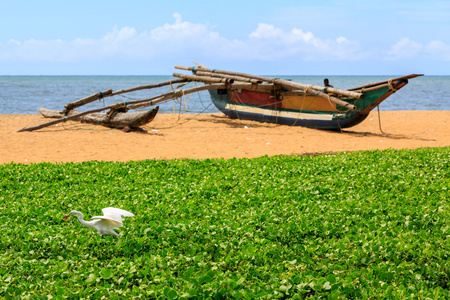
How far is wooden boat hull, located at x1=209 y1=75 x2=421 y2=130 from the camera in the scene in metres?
17.1

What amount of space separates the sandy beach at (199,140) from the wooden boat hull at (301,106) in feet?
1.64

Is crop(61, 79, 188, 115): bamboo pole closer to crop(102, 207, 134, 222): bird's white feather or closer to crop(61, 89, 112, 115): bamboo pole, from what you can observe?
crop(61, 89, 112, 115): bamboo pole

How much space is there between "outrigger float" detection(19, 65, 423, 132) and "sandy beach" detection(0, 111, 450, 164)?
0.52m

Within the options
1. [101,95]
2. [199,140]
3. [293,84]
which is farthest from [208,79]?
[199,140]

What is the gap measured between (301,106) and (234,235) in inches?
567

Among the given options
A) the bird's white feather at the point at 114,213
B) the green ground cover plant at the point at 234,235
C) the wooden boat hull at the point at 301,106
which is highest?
the wooden boat hull at the point at 301,106

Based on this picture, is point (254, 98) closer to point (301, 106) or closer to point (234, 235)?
point (301, 106)

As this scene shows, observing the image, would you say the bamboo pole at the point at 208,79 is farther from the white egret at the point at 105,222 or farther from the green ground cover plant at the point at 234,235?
the white egret at the point at 105,222

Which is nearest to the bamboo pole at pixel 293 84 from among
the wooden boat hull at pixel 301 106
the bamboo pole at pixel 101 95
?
the wooden boat hull at pixel 301 106

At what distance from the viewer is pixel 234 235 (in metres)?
6.18

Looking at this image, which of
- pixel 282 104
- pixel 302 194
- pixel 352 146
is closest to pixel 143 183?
pixel 302 194

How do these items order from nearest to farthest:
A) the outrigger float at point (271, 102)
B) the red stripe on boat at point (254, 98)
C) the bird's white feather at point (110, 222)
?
the bird's white feather at point (110, 222) < the outrigger float at point (271, 102) < the red stripe on boat at point (254, 98)

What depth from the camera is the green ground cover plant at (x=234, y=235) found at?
4738 millimetres

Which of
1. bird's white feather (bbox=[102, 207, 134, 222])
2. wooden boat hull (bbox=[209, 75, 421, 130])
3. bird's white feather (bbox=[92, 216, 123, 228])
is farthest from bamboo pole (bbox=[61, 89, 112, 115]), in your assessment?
bird's white feather (bbox=[92, 216, 123, 228])
